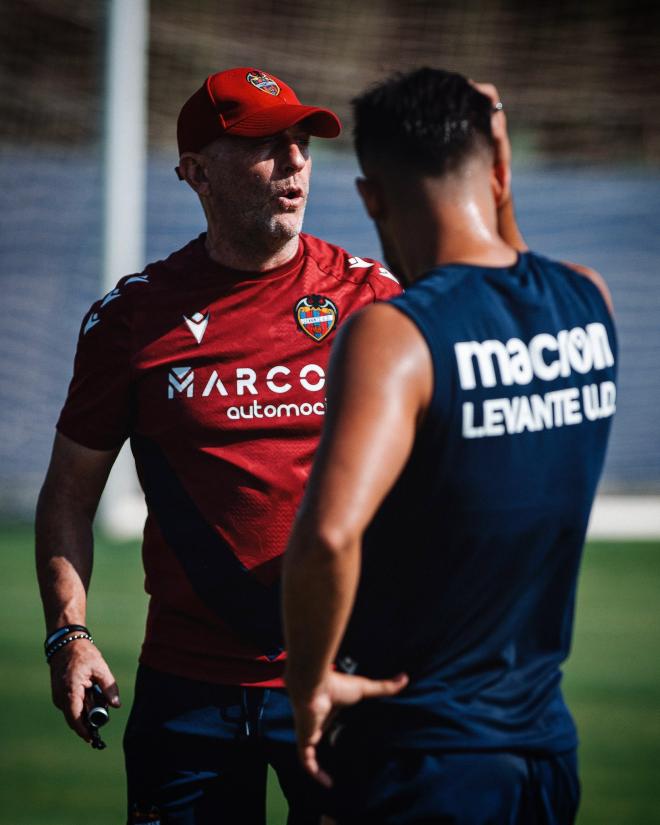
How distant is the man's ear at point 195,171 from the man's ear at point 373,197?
1093mm

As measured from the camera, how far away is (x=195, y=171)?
308 cm

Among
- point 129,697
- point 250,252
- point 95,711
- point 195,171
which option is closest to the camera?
point 95,711

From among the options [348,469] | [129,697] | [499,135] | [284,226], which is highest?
[499,135]

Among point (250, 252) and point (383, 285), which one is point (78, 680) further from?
point (383, 285)

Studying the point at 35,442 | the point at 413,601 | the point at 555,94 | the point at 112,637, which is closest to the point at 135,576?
the point at 112,637

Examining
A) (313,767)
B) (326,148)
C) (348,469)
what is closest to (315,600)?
(348,469)

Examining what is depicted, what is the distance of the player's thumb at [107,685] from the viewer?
2652mm

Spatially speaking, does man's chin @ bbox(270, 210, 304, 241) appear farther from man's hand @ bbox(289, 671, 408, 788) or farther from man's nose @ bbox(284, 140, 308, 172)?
man's hand @ bbox(289, 671, 408, 788)

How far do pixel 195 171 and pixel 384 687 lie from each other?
156 cm

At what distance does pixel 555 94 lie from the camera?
10562 mm

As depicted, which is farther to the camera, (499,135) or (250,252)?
(250,252)

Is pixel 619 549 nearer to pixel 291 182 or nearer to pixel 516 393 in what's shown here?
pixel 291 182

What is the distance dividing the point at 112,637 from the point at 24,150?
5.16 meters

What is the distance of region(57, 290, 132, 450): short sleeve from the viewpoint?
2861mm
